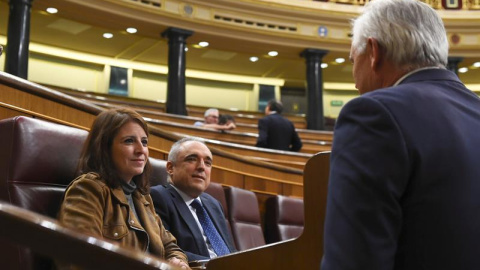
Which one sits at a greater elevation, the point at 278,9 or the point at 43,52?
the point at 278,9

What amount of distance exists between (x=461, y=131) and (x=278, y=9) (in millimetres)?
7136

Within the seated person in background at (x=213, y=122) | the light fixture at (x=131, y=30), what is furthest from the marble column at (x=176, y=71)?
the seated person in background at (x=213, y=122)

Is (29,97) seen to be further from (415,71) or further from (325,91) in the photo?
(325,91)

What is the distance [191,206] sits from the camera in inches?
86.0

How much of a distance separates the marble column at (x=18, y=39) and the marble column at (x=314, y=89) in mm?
3771

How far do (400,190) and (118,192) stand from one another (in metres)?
1.03

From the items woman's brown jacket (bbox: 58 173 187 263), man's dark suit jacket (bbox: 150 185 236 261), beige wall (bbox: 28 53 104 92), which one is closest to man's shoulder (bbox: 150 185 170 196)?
man's dark suit jacket (bbox: 150 185 236 261)

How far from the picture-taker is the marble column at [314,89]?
790cm

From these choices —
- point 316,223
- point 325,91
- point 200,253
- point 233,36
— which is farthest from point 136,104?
point 316,223

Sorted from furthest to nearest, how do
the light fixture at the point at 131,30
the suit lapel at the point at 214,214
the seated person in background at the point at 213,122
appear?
the light fixture at the point at 131,30, the seated person in background at the point at 213,122, the suit lapel at the point at 214,214

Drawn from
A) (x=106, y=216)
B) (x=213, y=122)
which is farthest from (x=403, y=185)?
(x=213, y=122)

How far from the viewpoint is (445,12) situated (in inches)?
327

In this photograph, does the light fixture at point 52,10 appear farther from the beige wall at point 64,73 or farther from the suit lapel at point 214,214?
the suit lapel at point 214,214

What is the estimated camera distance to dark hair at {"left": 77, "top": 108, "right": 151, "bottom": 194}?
5.57ft
